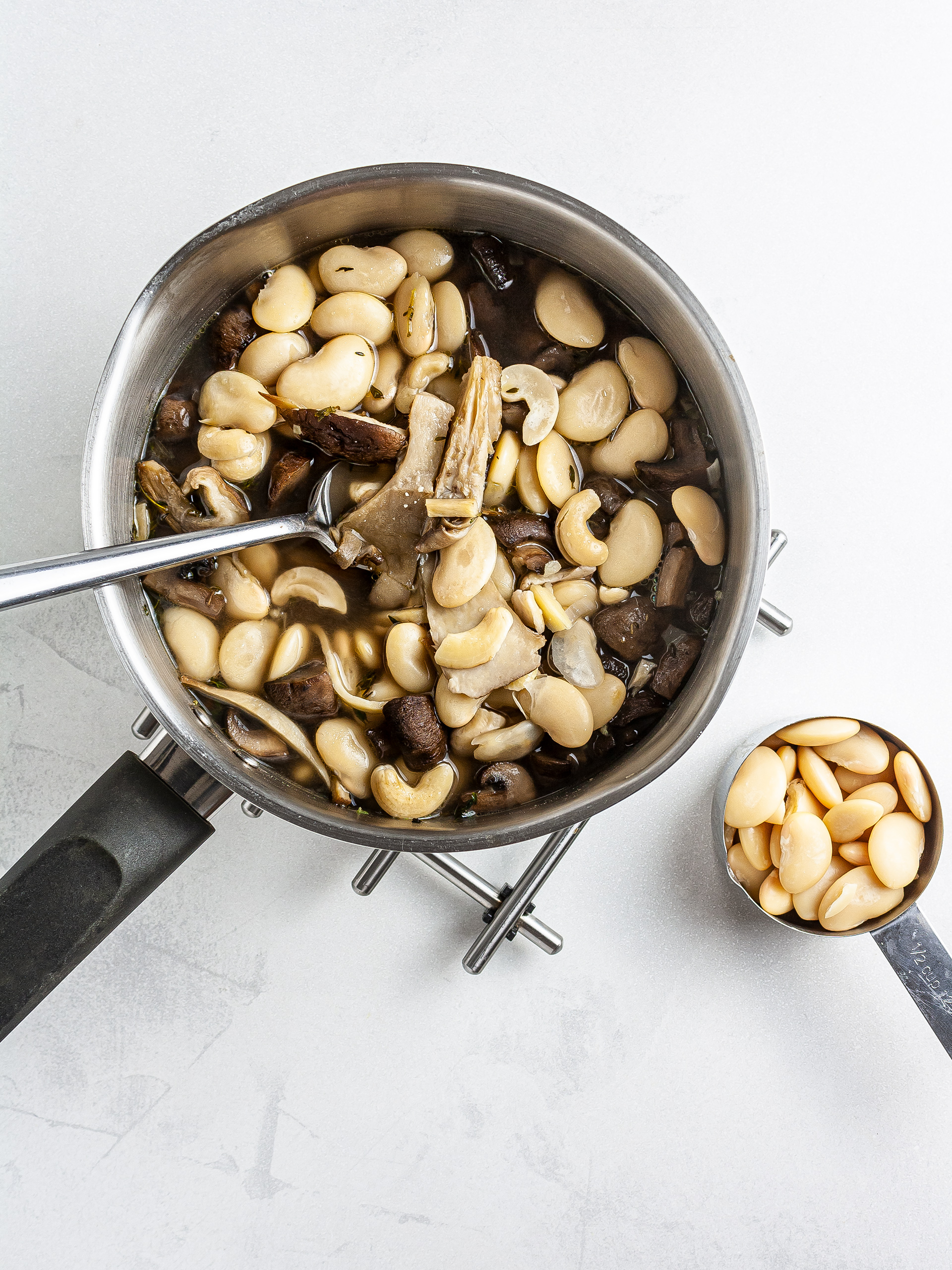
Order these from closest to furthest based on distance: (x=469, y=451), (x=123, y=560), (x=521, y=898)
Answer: (x=123, y=560)
(x=469, y=451)
(x=521, y=898)


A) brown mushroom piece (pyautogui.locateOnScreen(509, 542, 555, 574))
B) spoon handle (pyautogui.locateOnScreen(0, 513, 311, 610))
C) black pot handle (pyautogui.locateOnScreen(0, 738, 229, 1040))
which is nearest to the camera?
spoon handle (pyautogui.locateOnScreen(0, 513, 311, 610))

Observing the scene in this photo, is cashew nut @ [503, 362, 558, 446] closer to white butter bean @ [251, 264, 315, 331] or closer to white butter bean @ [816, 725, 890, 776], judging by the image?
white butter bean @ [251, 264, 315, 331]

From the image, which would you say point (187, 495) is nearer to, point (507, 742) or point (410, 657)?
point (410, 657)

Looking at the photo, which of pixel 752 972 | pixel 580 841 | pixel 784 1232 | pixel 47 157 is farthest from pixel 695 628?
pixel 47 157

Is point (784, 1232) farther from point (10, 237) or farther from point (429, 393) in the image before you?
point (10, 237)

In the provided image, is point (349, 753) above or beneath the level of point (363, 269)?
beneath

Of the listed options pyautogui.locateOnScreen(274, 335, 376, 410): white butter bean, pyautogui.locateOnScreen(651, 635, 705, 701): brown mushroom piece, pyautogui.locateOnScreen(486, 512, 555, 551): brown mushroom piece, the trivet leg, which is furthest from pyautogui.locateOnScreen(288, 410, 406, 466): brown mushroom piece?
the trivet leg

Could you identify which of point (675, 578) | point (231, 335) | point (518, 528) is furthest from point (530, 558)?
point (231, 335)
